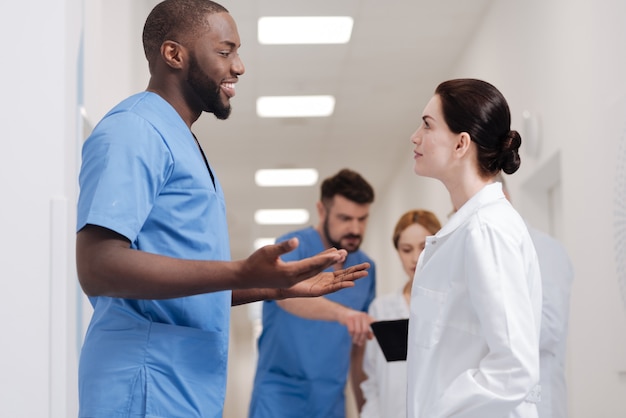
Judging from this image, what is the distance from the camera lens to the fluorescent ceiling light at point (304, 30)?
4938 mm

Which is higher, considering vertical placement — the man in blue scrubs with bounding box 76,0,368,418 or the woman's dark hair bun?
the woman's dark hair bun

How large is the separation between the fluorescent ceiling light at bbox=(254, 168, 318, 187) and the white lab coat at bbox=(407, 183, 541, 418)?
264 inches

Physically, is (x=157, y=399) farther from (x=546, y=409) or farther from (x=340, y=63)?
(x=340, y=63)

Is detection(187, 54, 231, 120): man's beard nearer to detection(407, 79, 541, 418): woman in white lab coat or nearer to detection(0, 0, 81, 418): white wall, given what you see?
detection(407, 79, 541, 418): woman in white lab coat

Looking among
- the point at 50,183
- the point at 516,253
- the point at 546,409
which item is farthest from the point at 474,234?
the point at 50,183

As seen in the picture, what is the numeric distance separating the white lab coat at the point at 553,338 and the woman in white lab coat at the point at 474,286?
67 centimetres

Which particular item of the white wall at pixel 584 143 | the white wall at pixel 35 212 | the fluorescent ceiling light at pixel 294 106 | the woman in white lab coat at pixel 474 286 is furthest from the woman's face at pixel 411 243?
the fluorescent ceiling light at pixel 294 106

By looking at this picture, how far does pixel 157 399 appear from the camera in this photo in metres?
1.30

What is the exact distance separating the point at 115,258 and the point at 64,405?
1.09 m

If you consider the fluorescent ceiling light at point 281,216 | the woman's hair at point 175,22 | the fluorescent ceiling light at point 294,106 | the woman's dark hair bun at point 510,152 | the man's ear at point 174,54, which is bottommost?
the woman's dark hair bun at point 510,152

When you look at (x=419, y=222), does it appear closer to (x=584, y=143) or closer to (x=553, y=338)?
(x=584, y=143)

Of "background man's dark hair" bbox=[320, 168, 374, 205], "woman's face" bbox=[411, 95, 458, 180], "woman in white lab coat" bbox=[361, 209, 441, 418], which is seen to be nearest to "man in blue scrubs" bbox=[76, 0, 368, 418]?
"woman's face" bbox=[411, 95, 458, 180]

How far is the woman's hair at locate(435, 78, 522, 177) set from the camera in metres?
1.79

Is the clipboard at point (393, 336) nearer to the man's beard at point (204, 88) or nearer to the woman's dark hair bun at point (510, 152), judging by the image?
the woman's dark hair bun at point (510, 152)
